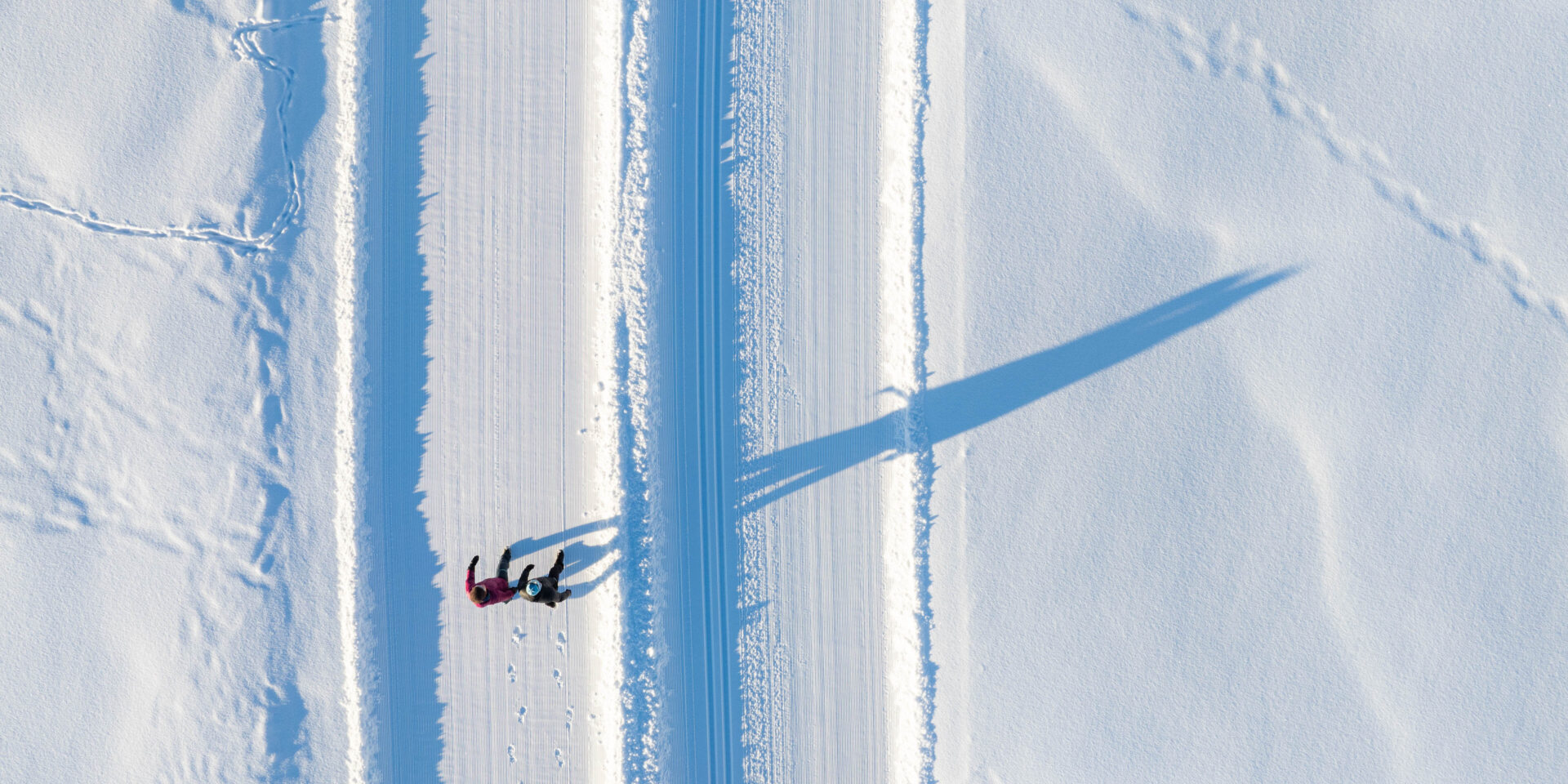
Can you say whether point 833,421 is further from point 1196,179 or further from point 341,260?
point 341,260

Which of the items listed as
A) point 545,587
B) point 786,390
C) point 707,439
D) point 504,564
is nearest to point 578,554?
point 545,587

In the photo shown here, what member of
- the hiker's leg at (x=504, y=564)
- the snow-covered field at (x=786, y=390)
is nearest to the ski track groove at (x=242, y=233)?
the snow-covered field at (x=786, y=390)

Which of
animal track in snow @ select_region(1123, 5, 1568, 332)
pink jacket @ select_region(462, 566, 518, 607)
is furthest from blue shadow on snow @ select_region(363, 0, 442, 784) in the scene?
animal track in snow @ select_region(1123, 5, 1568, 332)

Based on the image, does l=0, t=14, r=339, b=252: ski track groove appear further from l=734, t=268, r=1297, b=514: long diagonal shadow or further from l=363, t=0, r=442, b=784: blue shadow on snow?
l=734, t=268, r=1297, b=514: long diagonal shadow

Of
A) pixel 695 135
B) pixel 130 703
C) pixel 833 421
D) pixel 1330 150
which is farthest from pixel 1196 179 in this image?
pixel 130 703

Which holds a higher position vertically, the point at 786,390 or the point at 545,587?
the point at 786,390

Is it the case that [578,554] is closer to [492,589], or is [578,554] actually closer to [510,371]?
[492,589]

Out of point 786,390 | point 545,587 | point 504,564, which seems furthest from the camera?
point 786,390

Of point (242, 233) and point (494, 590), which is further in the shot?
point (242, 233)
